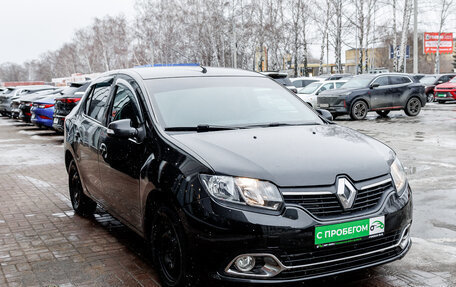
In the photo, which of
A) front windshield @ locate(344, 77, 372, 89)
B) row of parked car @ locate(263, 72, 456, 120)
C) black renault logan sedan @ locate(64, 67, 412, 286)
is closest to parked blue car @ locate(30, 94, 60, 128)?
row of parked car @ locate(263, 72, 456, 120)

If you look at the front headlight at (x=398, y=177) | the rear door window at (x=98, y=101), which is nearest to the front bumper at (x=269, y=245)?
the front headlight at (x=398, y=177)

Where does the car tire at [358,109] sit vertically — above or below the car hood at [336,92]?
below

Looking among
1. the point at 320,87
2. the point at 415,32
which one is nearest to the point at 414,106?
the point at 320,87

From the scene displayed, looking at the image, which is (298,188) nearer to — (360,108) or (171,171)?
(171,171)

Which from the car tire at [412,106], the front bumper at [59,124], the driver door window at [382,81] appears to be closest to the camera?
the front bumper at [59,124]

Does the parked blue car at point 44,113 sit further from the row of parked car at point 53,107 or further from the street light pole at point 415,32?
the street light pole at point 415,32

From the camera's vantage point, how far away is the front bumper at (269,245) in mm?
3123

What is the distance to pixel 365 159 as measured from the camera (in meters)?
3.59

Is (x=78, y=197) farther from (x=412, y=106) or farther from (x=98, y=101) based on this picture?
(x=412, y=106)

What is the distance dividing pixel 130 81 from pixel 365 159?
2288 millimetres

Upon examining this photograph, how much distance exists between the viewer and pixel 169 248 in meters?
3.71

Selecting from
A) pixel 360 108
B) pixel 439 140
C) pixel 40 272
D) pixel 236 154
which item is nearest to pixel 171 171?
pixel 236 154

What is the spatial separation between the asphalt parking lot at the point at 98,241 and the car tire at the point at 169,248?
0.31m

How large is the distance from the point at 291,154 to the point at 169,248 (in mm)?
1095
